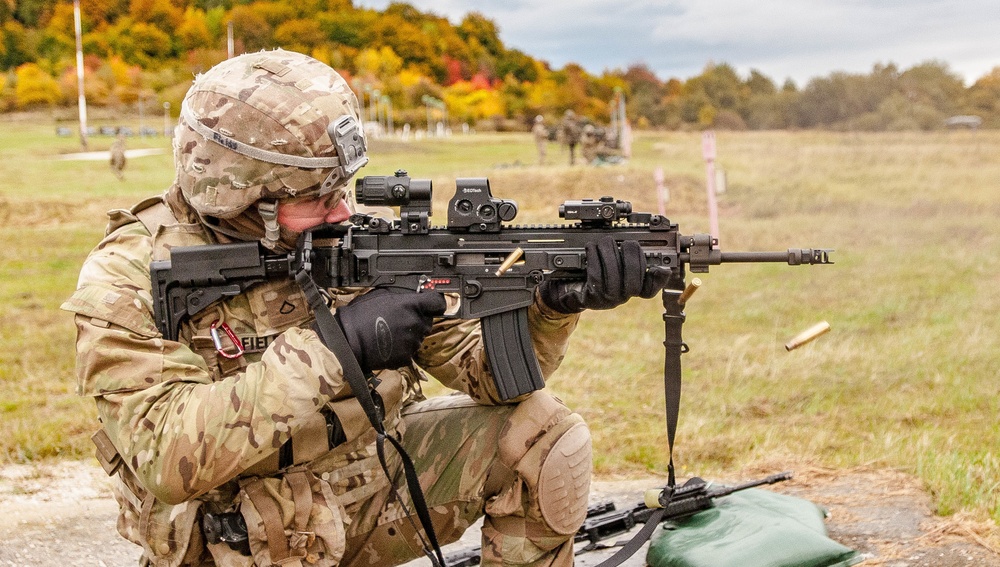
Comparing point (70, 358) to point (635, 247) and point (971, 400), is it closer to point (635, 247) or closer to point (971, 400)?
point (635, 247)

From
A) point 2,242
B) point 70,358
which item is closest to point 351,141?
point 70,358

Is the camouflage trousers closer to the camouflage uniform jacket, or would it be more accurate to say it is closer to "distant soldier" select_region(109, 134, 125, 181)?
the camouflage uniform jacket

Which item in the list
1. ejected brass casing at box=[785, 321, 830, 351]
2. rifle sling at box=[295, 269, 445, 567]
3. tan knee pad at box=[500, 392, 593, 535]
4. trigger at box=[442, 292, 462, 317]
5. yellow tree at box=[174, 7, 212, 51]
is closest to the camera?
rifle sling at box=[295, 269, 445, 567]

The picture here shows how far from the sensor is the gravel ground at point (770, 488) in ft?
13.1

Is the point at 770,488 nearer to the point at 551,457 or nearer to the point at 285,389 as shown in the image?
the point at 551,457

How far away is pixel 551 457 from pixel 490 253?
2.48 ft

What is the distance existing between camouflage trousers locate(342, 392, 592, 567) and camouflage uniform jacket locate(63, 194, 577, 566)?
6.7 inches

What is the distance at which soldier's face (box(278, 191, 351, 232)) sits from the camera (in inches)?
129

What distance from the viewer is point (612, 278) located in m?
3.22

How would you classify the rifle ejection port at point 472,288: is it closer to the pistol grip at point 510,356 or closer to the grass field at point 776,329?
the pistol grip at point 510,356

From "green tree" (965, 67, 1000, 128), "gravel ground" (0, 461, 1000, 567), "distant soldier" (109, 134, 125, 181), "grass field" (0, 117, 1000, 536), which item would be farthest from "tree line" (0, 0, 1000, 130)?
"gravel ground" (0, 461, 1000, 567)

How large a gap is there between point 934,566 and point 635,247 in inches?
74.6

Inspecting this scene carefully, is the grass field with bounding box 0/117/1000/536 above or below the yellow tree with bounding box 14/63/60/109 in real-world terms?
below

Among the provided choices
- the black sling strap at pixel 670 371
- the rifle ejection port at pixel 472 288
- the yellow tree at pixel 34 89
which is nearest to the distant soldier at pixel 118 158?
the yellow tree at pixel 34 89
